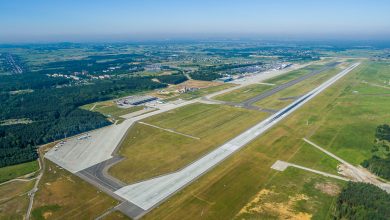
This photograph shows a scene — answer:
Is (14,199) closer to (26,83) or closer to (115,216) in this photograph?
(115,216)

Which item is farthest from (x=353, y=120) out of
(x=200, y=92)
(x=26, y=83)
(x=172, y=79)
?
(x=26, y=83)

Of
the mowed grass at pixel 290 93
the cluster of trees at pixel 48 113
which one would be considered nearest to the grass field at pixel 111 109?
the cluster of trees at pixel 48 113

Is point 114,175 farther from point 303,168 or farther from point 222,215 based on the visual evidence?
point 303,168

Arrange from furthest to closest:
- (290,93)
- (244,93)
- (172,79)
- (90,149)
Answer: (172,79)
(244,93)
(290,93)
(90,149)

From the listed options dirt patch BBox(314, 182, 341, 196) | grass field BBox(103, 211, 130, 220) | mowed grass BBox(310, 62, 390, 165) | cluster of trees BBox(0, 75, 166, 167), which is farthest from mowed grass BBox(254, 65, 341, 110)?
grass field BBox(103, 211, 130, 220)

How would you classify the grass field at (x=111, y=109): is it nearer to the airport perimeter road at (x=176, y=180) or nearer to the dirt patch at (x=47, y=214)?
the airport perimeter road at (x=176, y=180)

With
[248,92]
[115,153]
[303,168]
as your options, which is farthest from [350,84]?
[115,153]

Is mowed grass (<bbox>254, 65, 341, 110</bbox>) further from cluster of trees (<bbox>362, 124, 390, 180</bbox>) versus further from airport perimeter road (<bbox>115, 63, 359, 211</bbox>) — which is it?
cluster of trees (<bbox>362, 124, 390, 180</bbox>)
